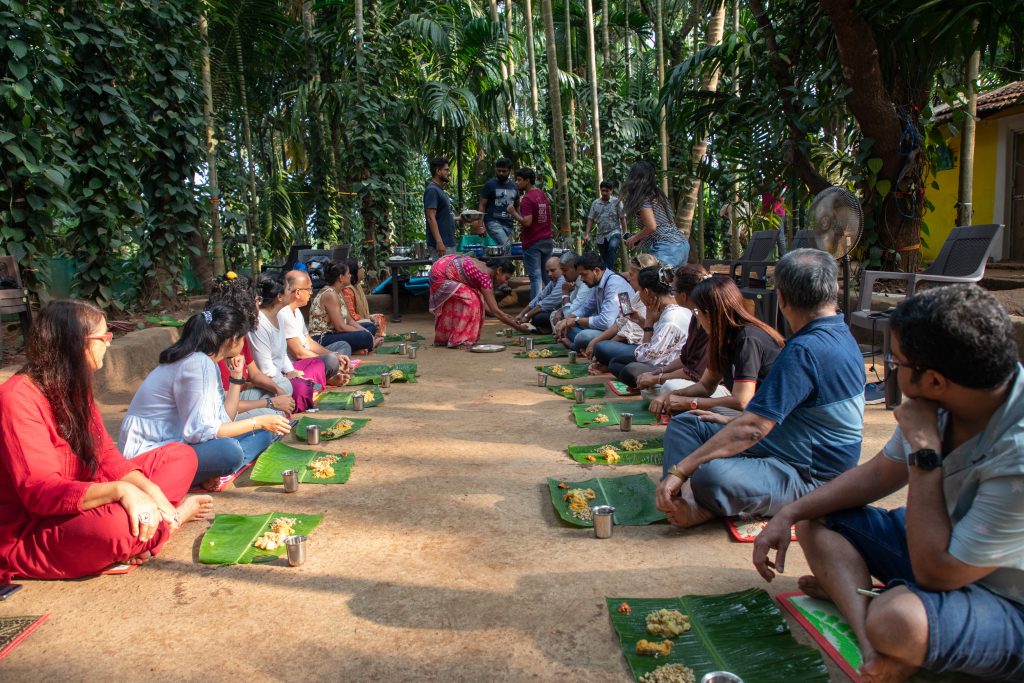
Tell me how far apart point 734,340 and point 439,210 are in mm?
6842

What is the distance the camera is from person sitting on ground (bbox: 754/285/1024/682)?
5.83ft

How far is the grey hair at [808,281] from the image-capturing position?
2.87m

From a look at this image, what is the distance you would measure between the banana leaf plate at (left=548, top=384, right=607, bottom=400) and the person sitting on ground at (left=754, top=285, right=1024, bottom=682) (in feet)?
12.6

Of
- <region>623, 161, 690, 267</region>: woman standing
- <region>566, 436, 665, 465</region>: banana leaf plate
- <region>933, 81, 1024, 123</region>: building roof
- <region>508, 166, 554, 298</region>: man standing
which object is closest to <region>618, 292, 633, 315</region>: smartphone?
<region>623, 161, 690, 267</region>: woman standing

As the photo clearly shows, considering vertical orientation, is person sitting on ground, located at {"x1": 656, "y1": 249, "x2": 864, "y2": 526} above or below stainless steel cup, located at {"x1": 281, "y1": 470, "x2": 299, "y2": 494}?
above

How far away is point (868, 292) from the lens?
6066mm

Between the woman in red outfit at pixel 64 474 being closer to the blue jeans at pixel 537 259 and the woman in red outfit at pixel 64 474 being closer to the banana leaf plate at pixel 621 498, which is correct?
the banana leaf plate at pixel 621 498

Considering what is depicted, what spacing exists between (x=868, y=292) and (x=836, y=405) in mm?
3660

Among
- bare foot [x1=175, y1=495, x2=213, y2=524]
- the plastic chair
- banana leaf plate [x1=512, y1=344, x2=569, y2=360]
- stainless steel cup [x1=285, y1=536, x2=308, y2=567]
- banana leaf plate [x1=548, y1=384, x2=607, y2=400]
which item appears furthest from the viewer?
banana leaf plate [x1=512, y1=344, x2=569, y2=360]

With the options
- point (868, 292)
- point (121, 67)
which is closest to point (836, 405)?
point (868, 292)

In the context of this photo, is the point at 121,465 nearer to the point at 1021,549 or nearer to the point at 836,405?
the point at 836,405

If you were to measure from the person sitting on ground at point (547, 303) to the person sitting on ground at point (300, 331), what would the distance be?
3205 millimetres

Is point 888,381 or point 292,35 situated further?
point 292,35

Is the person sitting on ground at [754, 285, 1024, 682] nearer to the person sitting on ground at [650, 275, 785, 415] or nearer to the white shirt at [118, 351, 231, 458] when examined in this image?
the person sitting on ground at [650, 275, 785, 415]
